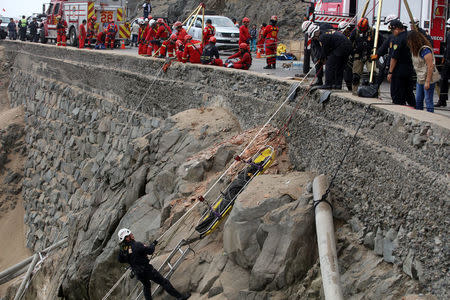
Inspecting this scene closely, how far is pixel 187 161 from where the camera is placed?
35.7 feet

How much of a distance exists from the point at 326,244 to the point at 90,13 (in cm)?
2230

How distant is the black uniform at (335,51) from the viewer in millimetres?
9398

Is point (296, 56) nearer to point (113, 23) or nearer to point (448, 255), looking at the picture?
point (113, 23)

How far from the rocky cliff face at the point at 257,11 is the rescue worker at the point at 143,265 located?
23.3 metres

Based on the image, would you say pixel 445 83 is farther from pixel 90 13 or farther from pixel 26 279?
pixel 90 13

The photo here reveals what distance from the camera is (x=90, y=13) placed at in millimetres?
26531

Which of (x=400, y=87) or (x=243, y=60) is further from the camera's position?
(x=243, y=60)

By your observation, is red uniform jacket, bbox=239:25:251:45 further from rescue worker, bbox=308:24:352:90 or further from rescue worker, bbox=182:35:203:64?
rescue worker, bbox=308:24:352:90

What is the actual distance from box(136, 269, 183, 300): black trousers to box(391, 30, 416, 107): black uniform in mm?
4223

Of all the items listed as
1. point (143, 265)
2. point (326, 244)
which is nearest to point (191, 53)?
point (143, 265)

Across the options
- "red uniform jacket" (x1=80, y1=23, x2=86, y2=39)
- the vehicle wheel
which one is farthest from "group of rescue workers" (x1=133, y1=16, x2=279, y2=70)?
the vehicle wheel

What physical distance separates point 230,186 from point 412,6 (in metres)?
7.84

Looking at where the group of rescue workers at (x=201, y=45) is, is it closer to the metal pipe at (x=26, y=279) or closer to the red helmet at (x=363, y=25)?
the red helmet at (x=363, y=25)

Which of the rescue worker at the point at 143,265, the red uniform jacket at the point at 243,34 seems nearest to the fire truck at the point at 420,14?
the red uniform jacket at the point at 243,34
